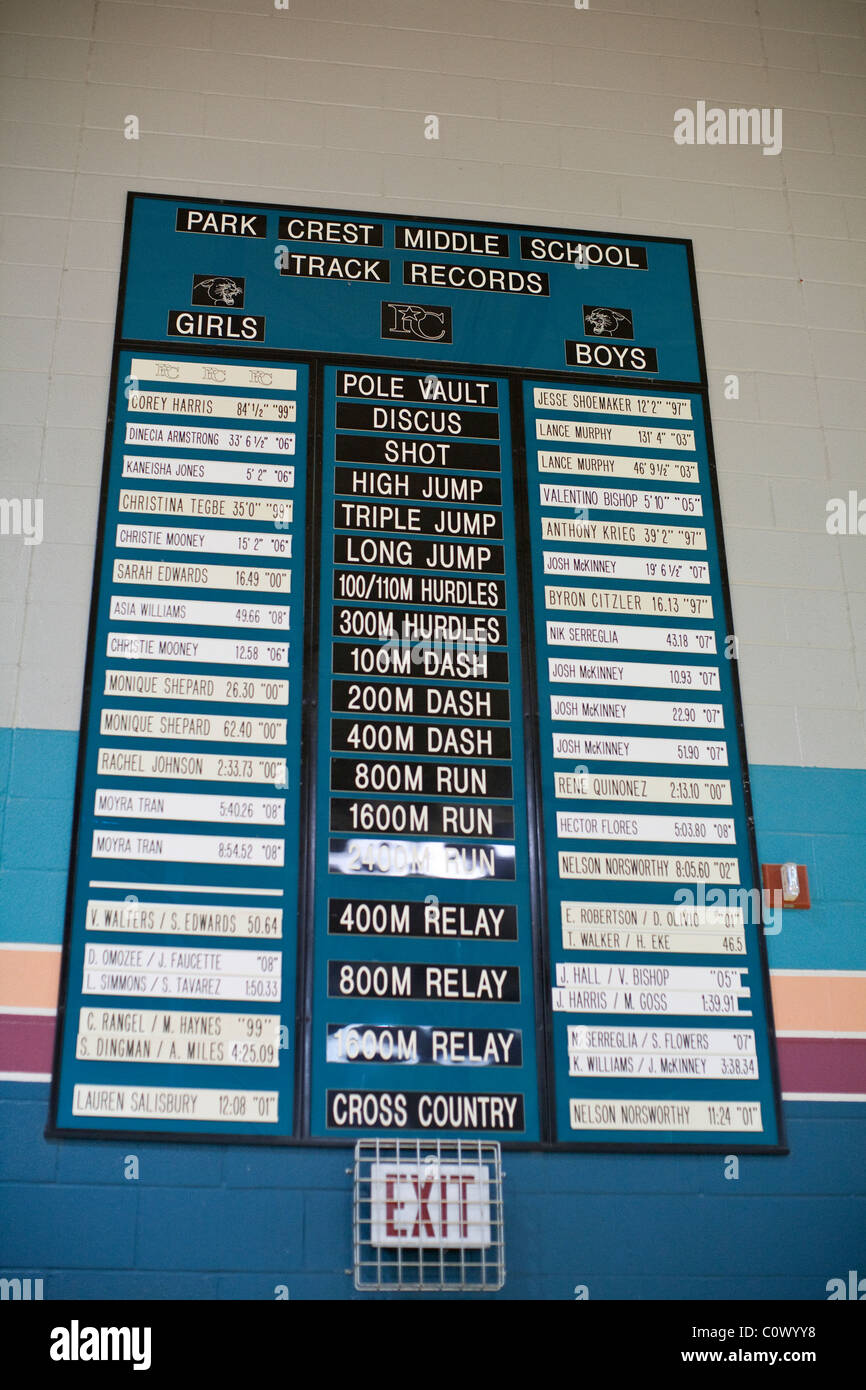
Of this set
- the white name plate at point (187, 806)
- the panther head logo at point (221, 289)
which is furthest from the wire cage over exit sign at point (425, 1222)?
the panther head logo at point (221, 289)

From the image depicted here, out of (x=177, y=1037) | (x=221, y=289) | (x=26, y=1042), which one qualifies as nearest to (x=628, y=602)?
(x=221, y=289)

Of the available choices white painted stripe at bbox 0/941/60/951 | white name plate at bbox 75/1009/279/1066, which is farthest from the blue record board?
white painted stripe at bbox 0/941/60/951

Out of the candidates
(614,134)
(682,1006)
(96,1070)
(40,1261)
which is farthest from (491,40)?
(40,1261)

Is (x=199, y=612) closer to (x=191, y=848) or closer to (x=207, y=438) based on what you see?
(x=207, y=438)

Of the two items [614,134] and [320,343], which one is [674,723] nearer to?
[320,343]

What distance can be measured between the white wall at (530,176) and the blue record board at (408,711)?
12 cm

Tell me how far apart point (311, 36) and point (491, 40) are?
66cm

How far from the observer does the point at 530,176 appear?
482cm

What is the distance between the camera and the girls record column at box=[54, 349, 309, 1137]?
3475 millimetres

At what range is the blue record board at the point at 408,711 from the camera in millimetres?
3539
